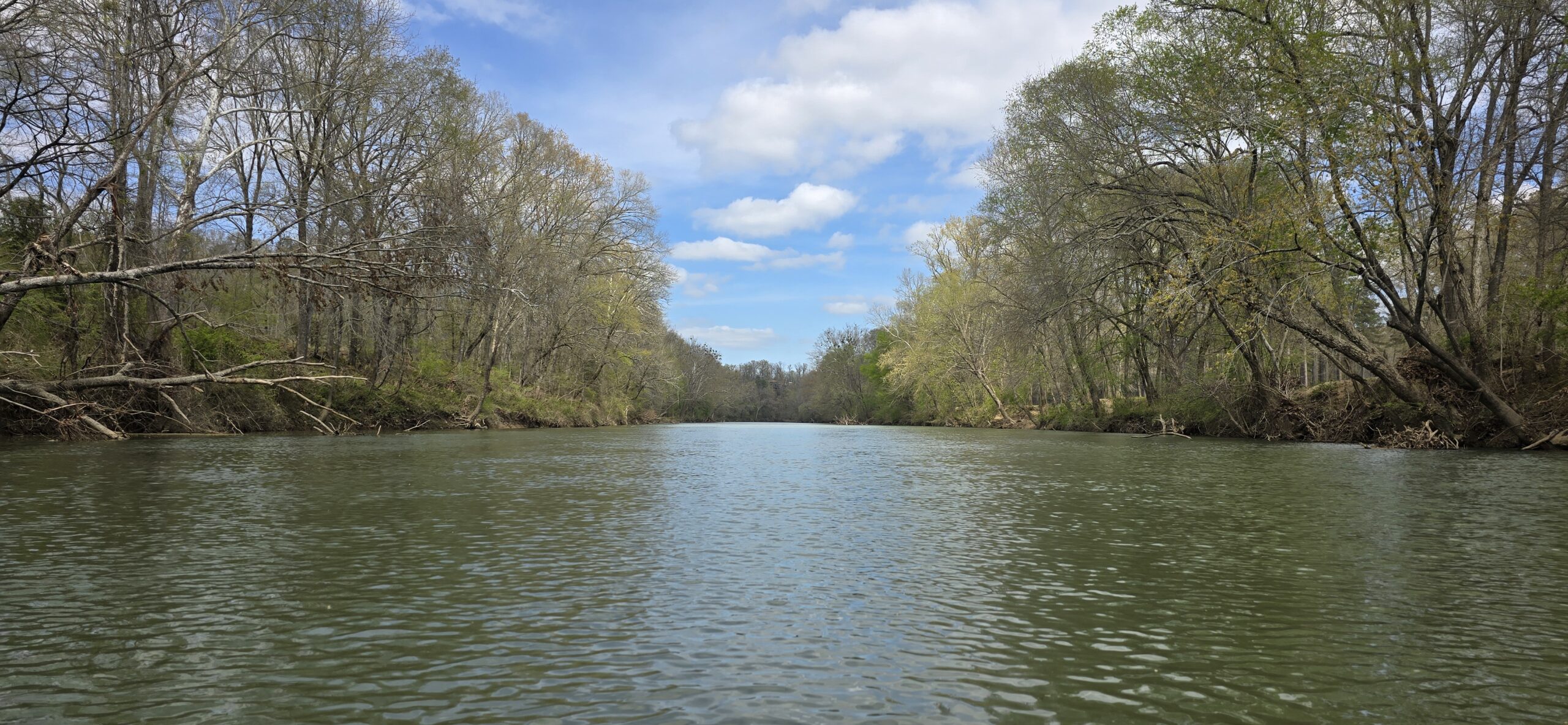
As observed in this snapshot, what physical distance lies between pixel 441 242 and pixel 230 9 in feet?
29.3

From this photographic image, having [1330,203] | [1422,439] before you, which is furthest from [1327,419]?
[1330,203]

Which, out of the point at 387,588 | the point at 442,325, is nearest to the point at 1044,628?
the point at 387,588

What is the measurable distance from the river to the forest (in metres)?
5.61

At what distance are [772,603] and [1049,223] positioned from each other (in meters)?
27.3

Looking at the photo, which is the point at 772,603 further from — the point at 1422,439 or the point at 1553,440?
the point at 1422,439

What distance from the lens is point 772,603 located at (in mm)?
5500

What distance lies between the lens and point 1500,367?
65.9 ft

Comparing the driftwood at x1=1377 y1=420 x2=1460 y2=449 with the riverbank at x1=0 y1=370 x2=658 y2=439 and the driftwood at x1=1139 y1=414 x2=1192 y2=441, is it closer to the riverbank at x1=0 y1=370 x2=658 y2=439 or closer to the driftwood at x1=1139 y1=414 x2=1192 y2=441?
the driftwood at x1=1139 y1=414 x2=1192 y2=441

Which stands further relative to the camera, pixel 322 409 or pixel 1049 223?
pixel 1049 223

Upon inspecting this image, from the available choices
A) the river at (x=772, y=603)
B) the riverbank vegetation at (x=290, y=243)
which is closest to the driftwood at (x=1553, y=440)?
the river at (x=772, y=603)

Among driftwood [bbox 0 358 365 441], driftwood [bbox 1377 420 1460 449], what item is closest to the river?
driftwood [bbox 0 358 365 441]

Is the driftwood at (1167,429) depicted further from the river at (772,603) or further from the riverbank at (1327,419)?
the river at (772,603)

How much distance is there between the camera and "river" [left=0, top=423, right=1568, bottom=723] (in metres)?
3.74

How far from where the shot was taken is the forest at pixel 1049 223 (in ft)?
50.2
